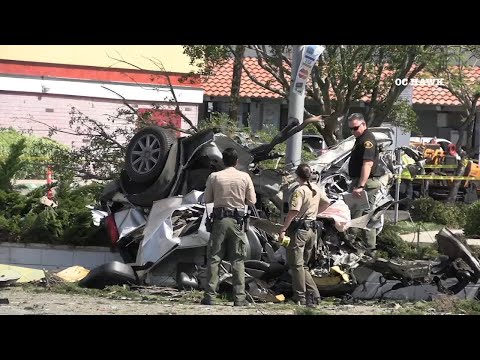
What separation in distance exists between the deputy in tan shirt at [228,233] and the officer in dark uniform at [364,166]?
5.99 feet

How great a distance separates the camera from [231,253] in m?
8.39

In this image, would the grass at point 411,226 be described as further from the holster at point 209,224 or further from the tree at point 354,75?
the holster at point 209,224

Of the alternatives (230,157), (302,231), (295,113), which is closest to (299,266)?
(302,231)

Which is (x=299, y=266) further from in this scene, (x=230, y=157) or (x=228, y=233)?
(x=230, y=157)

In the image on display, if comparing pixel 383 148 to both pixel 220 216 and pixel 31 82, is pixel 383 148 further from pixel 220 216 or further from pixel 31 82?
pixel 31 82

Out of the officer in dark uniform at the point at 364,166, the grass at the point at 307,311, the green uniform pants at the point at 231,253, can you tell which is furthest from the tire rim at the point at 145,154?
the grass at the point at 307,311

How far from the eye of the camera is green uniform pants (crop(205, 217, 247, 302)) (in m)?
8.33

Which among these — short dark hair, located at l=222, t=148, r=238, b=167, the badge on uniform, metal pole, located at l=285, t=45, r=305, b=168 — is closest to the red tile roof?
metal pole, located at l=285, t=45, r=305, b=168

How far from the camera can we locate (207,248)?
893cm

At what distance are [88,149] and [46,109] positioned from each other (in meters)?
12.5

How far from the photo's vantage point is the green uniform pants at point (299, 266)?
8570mm

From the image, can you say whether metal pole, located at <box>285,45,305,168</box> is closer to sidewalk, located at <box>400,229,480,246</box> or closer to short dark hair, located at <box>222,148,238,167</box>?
sidewalk, located at <box>400,229,480,246</box>

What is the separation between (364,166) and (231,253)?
220 centimetres

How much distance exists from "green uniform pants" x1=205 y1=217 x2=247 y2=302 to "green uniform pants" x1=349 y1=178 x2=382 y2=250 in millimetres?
1909
